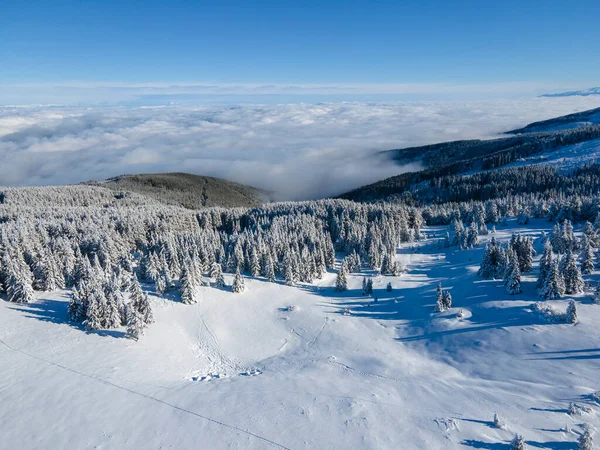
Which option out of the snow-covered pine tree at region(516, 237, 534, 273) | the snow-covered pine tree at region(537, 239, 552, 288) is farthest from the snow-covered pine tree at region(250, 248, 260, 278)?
the snow-covered pine tree at region(537, 239, 552, 288)

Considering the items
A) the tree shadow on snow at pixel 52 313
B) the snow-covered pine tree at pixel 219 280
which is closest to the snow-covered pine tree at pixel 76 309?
the tree shadow on snow at pixel 52 313

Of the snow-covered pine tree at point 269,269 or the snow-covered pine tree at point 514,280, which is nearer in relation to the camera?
the snow-covered pine tree at point 514,280

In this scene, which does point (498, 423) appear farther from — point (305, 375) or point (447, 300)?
point (447, 300)

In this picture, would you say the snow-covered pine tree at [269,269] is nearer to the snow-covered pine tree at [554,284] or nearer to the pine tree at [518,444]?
the snow-covered pine tree at [554,284]

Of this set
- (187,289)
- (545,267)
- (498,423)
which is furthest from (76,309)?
(545,267)

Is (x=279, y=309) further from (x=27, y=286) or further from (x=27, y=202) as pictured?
(x=27, y=202)

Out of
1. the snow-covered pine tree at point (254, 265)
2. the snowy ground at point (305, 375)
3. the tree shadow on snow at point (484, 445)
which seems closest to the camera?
the tree shadow on snow at point (484, 445)

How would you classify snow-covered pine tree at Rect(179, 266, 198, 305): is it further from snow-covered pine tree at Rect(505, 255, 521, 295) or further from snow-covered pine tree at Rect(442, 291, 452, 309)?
snow-covered pine tree at Rect(505, 255, 521, 295)

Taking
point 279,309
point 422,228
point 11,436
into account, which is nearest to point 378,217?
point 422,228
